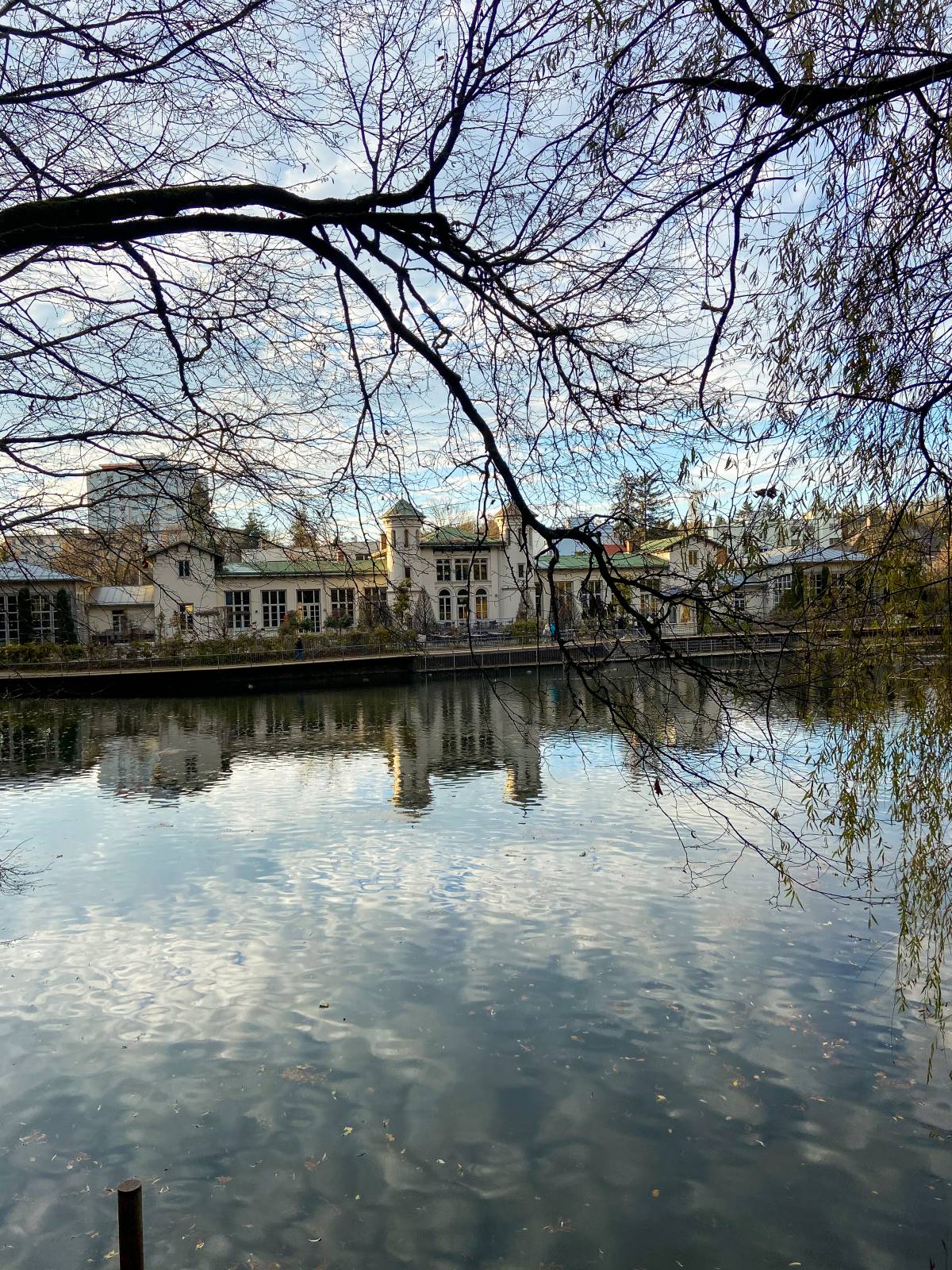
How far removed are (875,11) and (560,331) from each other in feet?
4.74

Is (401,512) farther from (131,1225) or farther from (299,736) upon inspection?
(299,736)

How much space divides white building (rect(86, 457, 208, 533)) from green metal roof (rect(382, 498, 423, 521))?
2.94ft

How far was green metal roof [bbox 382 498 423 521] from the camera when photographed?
12.0ft

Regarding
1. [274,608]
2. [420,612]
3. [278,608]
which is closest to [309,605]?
[278,608]

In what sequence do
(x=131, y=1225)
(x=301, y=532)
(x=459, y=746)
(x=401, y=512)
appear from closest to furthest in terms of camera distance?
(x=131, y=1225) → (x=401, y=512) → (x=301, y=532) → (x=459, y=746)

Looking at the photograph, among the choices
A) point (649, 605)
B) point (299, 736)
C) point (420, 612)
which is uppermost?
point (420, 612)

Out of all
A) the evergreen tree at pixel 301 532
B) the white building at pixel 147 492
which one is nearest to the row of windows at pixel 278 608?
the white building at pixel 147 492

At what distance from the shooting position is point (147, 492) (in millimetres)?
4043

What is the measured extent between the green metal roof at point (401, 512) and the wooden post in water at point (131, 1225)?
238cm

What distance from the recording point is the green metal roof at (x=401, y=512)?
3662 millimetres

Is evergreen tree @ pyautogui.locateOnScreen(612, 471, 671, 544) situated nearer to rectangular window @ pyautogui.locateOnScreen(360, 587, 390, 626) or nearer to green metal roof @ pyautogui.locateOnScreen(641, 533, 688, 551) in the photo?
green metal roof @ pyautogui.locateOnScreen(641, 533, 688, 551)

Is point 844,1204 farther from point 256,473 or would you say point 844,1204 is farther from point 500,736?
point 500,736

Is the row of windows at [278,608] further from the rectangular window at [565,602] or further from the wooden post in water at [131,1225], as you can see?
the wooden post in water at [131,1225]

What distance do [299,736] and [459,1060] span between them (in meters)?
14.3
